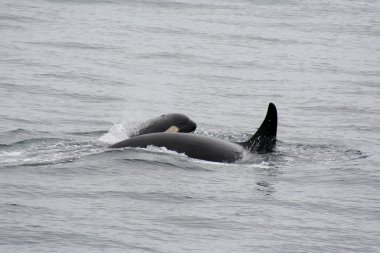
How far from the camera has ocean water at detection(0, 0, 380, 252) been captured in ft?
44.8

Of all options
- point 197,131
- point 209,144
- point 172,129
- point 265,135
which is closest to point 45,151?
point 172,129

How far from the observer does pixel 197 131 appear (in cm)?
2183

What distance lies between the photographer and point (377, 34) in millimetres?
45250

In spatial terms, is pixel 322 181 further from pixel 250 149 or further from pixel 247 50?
pixel 247 50

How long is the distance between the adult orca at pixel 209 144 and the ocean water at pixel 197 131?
21 cm

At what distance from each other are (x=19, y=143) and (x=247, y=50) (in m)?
23.0

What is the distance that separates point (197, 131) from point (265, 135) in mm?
3761

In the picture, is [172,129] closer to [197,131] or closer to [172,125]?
[172,125]

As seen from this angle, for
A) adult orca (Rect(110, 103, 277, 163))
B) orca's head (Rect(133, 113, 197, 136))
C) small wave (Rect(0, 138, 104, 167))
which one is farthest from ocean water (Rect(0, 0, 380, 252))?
orca's head (Rect(133, 113, 197, 136))

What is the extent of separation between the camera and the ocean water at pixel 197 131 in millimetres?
13664

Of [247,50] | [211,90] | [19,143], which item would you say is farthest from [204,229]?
[247,50]

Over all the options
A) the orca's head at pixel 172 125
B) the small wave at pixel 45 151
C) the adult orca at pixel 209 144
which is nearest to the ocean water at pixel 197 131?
the small wave at pixel 45 151

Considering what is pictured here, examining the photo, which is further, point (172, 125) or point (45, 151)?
point (172, 125)

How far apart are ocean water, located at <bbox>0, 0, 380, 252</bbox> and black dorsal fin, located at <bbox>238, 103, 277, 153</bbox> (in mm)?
285
